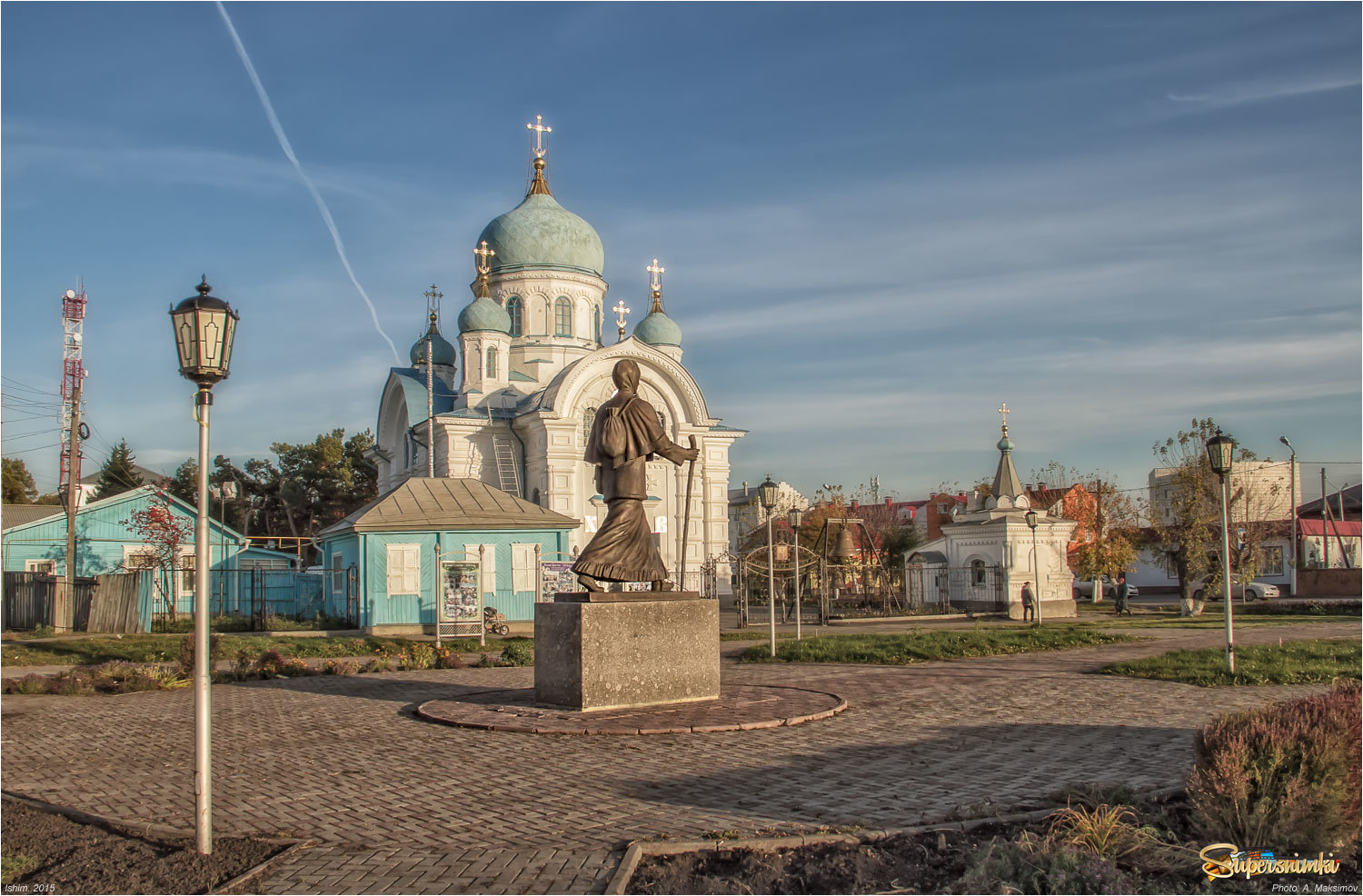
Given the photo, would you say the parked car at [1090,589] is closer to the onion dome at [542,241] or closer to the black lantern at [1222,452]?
the onion dome at [542,241]

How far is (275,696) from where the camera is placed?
12.9m

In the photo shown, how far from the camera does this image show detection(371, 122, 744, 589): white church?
3866cm

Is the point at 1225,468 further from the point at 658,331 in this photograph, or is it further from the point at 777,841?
the point at 658,331

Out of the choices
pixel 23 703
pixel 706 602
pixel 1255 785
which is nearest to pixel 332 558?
pixel 23 703

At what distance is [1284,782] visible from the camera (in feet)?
16.8

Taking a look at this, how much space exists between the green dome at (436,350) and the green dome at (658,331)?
8.32 metres

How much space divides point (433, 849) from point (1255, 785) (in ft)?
13.8

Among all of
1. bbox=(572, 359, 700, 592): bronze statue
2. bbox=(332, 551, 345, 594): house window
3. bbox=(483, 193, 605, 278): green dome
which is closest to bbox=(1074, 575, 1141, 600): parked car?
bbox=(483, 193, 605, 278): green dome

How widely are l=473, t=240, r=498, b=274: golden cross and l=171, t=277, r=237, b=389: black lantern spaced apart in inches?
1489

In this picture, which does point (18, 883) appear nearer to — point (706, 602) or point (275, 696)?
point (706, 602)

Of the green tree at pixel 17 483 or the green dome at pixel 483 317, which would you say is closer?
the green dome at pixel 483 317

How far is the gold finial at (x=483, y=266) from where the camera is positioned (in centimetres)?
4291

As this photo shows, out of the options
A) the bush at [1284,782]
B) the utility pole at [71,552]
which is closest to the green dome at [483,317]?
the utility pole at [71,552]

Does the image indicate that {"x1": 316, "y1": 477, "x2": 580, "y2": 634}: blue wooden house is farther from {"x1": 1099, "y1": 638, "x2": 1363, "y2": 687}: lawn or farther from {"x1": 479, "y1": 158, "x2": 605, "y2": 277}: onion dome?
{"x1": 479, "y1": 158, "x2": 605, "y2": 277}: onion dome
